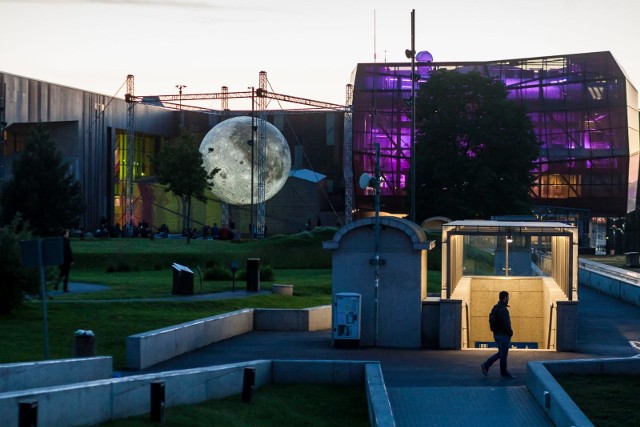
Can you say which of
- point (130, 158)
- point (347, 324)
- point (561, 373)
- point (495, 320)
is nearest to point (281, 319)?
point (347, 324)

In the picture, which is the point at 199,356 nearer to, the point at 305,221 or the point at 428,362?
the point at 428,362

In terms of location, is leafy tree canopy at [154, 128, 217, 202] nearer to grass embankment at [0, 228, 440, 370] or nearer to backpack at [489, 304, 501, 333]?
grass embankment at [0, 228, 440, 370]

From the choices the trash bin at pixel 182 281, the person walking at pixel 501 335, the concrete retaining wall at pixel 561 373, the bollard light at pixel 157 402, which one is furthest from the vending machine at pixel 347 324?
the bollard light at pixel 157 402

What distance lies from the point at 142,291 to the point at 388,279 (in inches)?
401

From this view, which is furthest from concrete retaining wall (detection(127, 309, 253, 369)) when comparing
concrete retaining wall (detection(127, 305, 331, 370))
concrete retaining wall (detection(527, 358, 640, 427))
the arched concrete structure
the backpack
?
concrete retaining wall (detection(527, 358, 640, 427))

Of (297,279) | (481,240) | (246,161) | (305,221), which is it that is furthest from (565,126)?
(481,240)

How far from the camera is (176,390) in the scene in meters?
15.3

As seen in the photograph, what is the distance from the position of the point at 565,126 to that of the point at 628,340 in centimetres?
7479

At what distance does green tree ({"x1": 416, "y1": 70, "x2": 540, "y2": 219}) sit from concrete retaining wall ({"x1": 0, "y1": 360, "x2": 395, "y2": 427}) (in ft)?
148

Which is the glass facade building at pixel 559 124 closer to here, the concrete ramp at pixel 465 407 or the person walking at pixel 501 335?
the person walking at pixel 501 335

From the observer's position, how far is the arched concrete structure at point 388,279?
25.1 m

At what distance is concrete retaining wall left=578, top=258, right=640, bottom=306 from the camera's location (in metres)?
41.5

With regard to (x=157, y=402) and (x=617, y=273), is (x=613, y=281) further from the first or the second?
(x=157, y=402)

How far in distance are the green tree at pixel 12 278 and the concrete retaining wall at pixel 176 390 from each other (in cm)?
726
